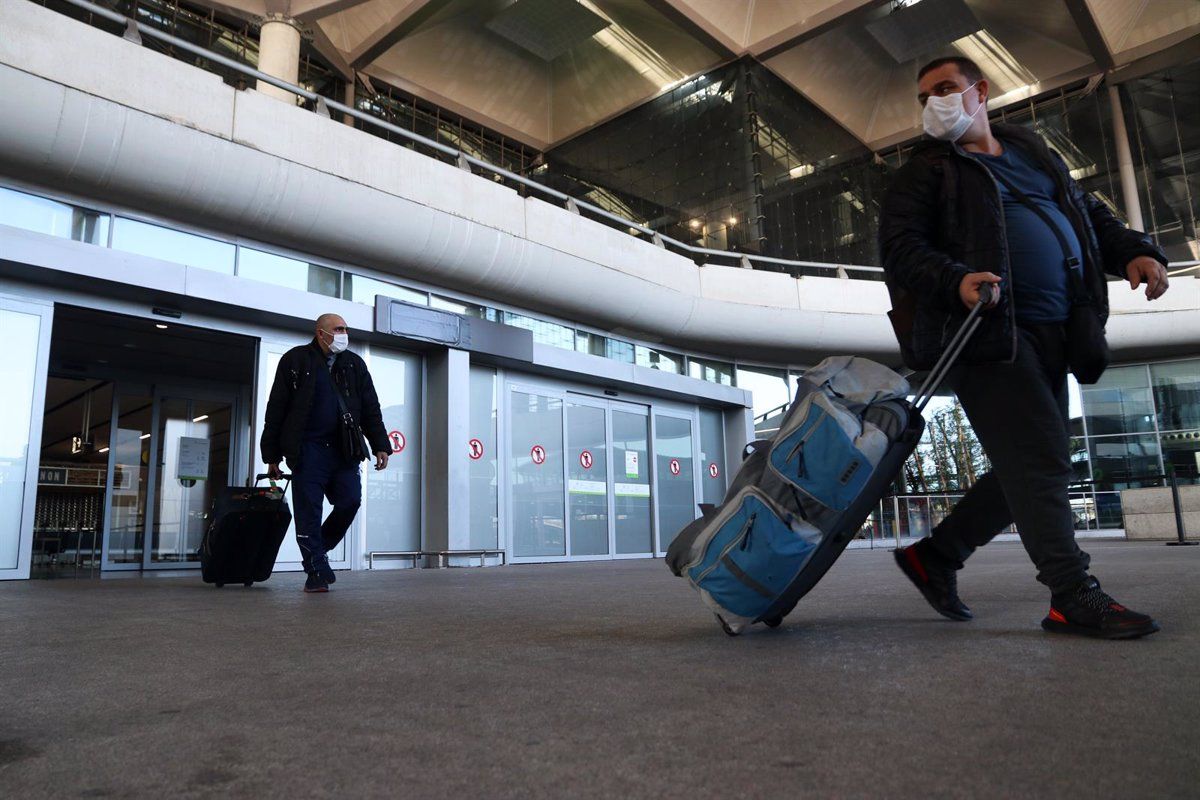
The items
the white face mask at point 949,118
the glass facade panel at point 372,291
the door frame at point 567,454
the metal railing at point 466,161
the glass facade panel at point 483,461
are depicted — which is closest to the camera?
the white face mask at point 949,118

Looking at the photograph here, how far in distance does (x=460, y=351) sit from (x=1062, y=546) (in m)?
10.5

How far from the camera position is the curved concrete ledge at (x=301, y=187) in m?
8.65

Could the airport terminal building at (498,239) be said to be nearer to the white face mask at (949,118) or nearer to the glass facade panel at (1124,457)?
the glass facade panel at (1124,457)

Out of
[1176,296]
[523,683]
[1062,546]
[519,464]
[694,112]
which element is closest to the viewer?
[523,683]

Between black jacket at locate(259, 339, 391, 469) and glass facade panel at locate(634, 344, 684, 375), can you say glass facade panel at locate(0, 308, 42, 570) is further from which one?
glass facade panel at locate(634, 344, 684, 375)

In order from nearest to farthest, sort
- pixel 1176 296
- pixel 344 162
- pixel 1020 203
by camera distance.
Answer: pixel 1020 203 < pixel 344 162 < pixel 1176 296

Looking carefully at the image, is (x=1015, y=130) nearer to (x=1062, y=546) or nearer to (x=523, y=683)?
(x=1062, y=546)

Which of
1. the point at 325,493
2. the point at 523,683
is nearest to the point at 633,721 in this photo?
the point at 523,683

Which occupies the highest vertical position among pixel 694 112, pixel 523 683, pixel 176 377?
pixel 694 112

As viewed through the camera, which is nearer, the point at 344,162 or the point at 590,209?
the point at 344,162

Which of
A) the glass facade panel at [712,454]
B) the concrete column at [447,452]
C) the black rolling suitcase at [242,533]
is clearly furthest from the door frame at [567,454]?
the black rolling suitcase at [242,533]

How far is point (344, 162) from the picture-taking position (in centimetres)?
1107

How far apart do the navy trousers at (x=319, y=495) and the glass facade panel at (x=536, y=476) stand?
7.26m

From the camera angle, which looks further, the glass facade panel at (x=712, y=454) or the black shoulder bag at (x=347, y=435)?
the glass facade panel at (x=712, y=454)
